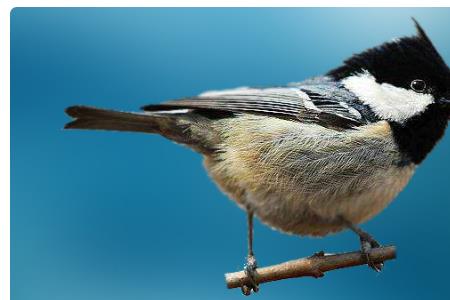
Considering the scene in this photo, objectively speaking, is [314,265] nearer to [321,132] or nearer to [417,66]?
[321,132]

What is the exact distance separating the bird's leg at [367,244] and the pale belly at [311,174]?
0.12 ft

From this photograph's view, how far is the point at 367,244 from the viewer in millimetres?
1428

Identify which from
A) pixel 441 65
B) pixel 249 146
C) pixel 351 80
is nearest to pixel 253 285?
pixel 249 146

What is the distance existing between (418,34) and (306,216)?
0.57 meters

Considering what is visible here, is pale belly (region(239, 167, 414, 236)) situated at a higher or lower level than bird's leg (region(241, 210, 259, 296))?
higher

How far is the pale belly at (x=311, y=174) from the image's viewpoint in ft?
4.77

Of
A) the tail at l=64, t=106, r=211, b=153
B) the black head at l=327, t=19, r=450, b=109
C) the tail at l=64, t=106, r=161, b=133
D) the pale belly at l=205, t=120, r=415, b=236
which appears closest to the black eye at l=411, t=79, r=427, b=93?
the black head at l=327, t=19, r=450, b=109

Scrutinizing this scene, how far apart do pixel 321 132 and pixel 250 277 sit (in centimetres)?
43

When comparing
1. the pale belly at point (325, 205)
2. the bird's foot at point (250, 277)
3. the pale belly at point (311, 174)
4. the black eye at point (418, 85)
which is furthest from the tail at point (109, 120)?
the black eye at point (418, 85)

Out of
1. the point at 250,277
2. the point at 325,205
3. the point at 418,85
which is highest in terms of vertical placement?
the point at 418,85

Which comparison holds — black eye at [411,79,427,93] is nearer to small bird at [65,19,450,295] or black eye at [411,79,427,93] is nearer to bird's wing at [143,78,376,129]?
small bird at [65,19,450,295]

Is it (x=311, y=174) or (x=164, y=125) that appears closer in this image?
(x=311, y=174)

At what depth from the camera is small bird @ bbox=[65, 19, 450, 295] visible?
1456 millimetres

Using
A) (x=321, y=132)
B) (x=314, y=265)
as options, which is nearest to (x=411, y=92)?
(x=321, y=132)
